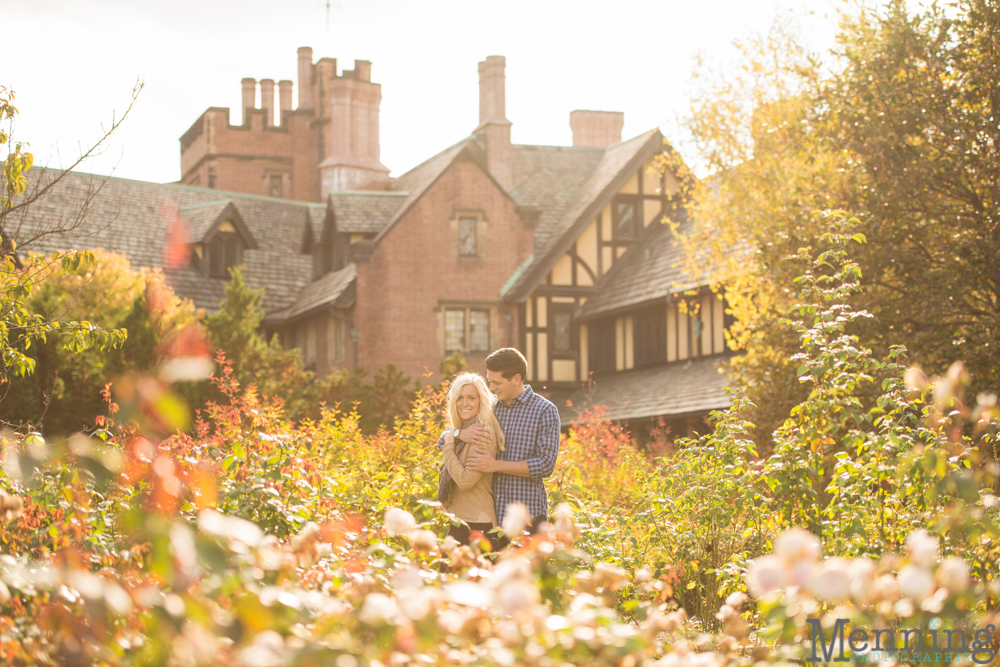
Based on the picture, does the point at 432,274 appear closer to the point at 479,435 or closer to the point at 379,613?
the point at 479,435

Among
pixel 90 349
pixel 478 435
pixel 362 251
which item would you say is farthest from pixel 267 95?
pixel 478 435

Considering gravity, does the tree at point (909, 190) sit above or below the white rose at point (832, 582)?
above

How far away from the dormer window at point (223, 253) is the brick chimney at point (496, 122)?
753 cm

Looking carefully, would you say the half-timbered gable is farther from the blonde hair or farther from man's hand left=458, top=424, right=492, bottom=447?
man's hand left=458, top=424, right=492, bottom=447

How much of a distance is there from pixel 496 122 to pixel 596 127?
904cm

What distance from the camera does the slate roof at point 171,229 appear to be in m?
26.9

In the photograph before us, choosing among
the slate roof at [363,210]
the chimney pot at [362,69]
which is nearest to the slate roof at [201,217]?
the slate roof at [363,210]

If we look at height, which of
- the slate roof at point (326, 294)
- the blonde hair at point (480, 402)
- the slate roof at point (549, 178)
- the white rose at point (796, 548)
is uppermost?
the slate roof at point (549, 178)

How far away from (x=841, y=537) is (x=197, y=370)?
14.2 feet

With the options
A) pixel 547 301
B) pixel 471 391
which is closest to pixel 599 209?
pixel 547 301

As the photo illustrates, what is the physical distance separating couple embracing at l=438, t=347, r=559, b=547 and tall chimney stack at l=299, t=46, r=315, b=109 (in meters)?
40.8

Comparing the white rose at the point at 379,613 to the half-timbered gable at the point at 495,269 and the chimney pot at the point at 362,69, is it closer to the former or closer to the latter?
the half-timbered gable at the point at 495,269

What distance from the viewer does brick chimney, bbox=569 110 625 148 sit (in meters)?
35.4

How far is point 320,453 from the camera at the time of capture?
917cm
